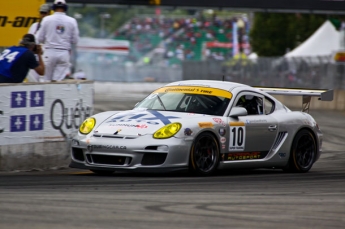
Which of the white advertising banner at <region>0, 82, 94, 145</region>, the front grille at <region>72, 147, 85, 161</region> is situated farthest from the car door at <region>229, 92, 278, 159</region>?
the white advertising banner at <region>0, 82, 94, 145</region>

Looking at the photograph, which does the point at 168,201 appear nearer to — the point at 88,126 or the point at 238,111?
the point at 88,126

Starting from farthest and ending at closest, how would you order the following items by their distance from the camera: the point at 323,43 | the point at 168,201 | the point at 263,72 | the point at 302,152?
the point at 323,43, the point at 263,72, the point at 302,152, the point at 168,201

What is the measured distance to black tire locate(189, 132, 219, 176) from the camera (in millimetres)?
10054

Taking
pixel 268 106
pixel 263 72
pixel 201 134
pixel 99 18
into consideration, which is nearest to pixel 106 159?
pixel 201 134

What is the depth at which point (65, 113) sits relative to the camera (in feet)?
37.7

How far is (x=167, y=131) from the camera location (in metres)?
9.93

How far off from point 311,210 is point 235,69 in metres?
26.9

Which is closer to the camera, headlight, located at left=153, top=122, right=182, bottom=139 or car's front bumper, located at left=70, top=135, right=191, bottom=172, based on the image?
car's front bumper, located at left=70, top=135, right=191, bottom=172

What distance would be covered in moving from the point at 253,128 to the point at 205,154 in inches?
41.6

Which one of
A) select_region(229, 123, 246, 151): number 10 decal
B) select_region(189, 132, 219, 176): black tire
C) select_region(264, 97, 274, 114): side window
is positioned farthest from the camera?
select_region(264, 97, 274, 114): side window

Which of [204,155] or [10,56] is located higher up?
[10,56]

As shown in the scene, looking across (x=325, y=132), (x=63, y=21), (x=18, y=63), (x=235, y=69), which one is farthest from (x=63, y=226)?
(x=235, y=69)

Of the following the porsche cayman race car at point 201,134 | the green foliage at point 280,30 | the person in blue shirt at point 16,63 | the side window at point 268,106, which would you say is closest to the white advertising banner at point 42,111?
the person in blue shirt at point 16,63

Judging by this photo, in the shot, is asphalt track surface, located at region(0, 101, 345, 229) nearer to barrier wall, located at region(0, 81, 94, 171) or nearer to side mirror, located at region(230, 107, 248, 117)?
barrier wall, located at region(0, 81, 94, 171)
